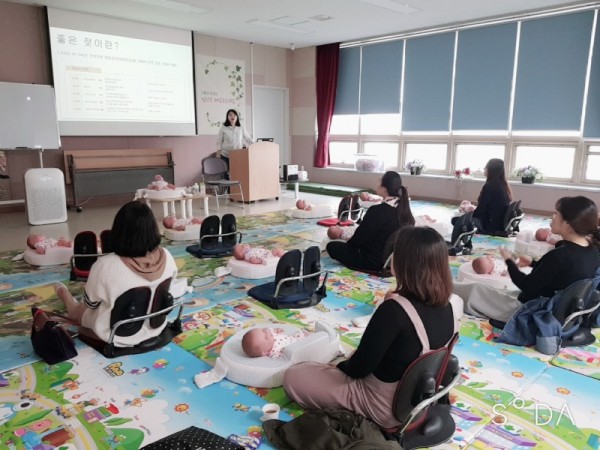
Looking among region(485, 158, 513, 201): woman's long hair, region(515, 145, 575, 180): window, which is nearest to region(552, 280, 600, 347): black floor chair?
region(485, 158, 513, 201): woman's long hair

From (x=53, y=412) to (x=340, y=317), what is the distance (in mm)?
1671

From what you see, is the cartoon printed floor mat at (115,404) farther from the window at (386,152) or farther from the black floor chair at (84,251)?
the window at (386,152)

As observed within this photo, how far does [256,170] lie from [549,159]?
178 inches

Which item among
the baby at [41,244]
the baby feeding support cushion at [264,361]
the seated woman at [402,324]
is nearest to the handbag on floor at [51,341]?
the baby feeding support cushion at [264,361]

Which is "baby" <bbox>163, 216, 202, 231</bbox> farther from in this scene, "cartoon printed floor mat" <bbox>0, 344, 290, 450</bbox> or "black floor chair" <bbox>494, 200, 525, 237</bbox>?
"black floor chair" <bbox>494, 200, 525, 237</bbox>

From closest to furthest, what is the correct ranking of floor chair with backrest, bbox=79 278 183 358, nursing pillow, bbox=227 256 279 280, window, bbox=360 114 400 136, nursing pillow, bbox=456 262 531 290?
1. floor chair with backrest, bbox=79 278 183 358
2. nursing pillow, bbox=456 262 531 290
3. nursing pillow, bbox=227 256 279 280
4. window, bbox=360 114 400 136

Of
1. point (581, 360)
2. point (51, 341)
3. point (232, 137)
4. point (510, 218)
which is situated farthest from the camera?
point (232, 137)

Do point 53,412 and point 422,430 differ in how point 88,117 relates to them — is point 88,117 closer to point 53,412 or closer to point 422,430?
point 53,412

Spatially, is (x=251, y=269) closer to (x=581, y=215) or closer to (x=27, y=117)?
(x=581, y=215)

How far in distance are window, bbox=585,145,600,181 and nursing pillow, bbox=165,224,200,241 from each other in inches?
221

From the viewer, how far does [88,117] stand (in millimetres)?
7090

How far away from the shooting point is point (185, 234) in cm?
491

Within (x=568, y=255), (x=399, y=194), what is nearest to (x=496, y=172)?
(x=399, y=194)

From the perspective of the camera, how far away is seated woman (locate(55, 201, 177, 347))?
2.21 meters
